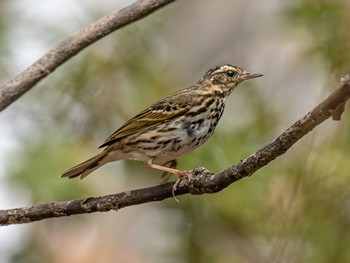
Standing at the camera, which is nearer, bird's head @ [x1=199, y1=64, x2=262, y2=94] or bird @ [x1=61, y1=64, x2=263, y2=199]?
bird @ [x1=61, y1=64, x2=263, y2=199]

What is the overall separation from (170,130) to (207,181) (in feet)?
4.86

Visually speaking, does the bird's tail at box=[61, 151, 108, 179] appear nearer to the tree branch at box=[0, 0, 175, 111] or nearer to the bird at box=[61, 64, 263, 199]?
the bird at box=[61, 64, 263, 199]

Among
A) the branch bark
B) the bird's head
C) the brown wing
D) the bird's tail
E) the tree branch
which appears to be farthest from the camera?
the bird's head

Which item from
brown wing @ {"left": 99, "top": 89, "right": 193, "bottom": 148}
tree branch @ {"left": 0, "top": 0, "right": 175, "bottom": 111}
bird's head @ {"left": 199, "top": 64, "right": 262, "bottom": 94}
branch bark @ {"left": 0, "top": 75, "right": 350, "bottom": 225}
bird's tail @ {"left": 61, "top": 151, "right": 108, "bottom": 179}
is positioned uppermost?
tree branch @ {"left": 0, "top": 0, "right": 175, "bottom": 111}

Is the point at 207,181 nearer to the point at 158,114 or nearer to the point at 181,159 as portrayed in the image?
the point at 158,114

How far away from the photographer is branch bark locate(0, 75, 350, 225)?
335 cm

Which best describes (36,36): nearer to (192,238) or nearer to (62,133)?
(62,133)

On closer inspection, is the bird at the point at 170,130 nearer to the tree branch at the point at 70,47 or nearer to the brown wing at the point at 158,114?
the brown wing at the point at 158,114

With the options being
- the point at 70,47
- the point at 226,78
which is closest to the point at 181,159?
the point at 226,78

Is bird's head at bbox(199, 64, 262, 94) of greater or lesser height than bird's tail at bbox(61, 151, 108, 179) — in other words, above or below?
above

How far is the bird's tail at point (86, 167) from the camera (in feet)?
18.0

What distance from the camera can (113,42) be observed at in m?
8.86

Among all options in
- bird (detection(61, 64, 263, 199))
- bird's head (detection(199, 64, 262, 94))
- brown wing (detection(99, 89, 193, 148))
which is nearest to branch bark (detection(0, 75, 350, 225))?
bird (detection(61, 64, 263, 199))

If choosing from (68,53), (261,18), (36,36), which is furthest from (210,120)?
(261,18)
